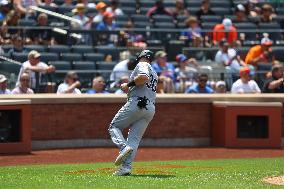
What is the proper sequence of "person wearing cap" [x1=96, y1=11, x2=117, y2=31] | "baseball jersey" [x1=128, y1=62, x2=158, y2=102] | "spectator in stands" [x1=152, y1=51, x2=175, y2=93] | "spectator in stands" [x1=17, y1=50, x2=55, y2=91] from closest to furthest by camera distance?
"baseball jersey" [x1=128, y1=62, x2=158, y2=102]
"spectator in stands" [x1=17, y1=50, x2=55, y2=91]
"spectator in stands" [x1=152, y1=51, x2=175, y2=93]
"person wearing cap" [x1=96, y1=11, x2=117, y2=31]

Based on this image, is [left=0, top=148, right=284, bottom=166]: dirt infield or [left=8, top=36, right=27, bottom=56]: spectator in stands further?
[left=8, top=36, right=27, bottom=56]: spectator in stands

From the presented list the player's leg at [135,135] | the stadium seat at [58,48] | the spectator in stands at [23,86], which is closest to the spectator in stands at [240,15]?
the stadium seat at [58,48]

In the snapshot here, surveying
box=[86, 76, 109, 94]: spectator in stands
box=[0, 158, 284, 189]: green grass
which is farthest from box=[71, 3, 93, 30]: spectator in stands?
box=[0, 158, 284, 189]: green grass

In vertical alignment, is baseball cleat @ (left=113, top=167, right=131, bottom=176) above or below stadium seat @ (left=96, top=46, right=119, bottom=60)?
below

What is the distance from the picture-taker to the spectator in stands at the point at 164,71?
20.3 metres

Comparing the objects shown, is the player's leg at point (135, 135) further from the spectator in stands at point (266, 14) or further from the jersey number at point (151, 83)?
the spectator in stands at point (266, 14)

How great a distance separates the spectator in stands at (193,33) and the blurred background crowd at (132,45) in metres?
0.03

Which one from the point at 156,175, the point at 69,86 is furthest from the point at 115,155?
the point at 156,175

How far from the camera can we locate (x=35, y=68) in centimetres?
1909

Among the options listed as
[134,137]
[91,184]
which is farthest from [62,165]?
[91,184]

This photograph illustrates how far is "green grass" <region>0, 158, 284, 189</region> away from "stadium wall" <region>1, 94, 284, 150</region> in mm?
2855

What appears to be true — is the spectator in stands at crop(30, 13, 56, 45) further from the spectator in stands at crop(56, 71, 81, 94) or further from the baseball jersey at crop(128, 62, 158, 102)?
the baseball jersey at crop(128, 62, 158, 102)

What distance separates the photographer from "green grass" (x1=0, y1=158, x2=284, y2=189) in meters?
11.5

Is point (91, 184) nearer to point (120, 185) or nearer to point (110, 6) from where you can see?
point (120, 185)
